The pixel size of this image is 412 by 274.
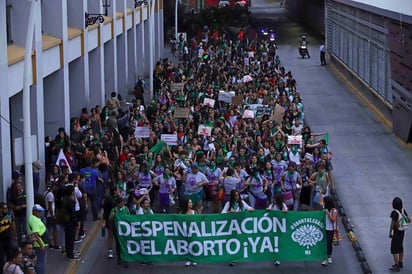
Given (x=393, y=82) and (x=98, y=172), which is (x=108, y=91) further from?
(x=98, y=172)

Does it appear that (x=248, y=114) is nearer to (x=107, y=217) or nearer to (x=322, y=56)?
(x=107, y=217)

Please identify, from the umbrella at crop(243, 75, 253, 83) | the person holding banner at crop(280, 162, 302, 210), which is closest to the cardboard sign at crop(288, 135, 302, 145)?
the person holding banner at crop(280, 162, 302, 210)

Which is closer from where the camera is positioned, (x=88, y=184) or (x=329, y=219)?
(x=329, y=219)

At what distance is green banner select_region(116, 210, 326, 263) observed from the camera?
1752cm

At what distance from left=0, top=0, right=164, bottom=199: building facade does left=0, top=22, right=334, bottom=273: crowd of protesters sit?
2.55ft

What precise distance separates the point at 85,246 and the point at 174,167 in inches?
129

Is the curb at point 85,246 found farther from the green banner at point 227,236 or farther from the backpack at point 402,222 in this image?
the backpack at point 402,222

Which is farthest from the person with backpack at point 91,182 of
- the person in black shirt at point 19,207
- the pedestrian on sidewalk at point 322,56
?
the pedestrian on sidewalk at point 322,56

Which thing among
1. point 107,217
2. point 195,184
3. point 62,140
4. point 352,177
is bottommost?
point 352,177

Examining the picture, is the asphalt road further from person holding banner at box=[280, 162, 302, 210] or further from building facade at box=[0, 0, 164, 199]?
building facade at box=[0, 0, 164, 199]

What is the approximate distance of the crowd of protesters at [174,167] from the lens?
18.4m

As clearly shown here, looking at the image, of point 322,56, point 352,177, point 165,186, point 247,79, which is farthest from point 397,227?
point 322,56

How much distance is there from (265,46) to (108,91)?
51.9 ft

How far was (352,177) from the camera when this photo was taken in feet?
84.7
